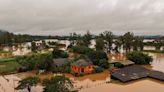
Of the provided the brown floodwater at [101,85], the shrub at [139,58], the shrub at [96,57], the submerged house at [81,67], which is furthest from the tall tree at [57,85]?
the shrub at [139,58]

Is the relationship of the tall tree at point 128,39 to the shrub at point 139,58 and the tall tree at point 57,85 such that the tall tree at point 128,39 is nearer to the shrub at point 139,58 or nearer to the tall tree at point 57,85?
the shrub at point 139,58

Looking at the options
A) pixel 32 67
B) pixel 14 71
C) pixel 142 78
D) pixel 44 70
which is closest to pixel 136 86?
pixel 142 78

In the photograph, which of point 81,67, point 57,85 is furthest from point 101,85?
point 57,85

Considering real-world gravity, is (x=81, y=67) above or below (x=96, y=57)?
below

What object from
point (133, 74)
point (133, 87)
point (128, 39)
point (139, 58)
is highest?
point (128, 39)

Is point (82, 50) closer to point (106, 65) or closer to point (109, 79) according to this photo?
point (106, 65)

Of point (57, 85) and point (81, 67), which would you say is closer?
point (57, 85)

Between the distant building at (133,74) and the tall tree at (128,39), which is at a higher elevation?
the tall tree at (128,39)

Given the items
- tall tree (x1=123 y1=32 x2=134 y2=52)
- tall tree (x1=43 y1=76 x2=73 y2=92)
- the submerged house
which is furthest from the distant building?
tall tree (x1=123 y1=32 x2=134 y2=52)

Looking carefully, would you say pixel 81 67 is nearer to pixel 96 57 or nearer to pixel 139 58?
pixel 96 57

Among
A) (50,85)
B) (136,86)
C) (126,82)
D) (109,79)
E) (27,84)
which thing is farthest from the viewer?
(109,79)

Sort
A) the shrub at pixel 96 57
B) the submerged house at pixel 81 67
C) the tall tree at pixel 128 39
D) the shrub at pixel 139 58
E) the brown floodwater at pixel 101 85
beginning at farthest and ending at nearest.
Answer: the tall tree at pixel 128 39 < the shrub at pixel 139 58 < the shrub at pixel 96 57 < the submerged house at pixel 81 67 < the brown floodwater at pixel 101 85
